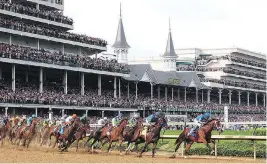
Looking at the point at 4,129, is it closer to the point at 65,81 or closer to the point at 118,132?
the point at 118,132

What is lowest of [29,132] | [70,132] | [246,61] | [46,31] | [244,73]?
[29,132]

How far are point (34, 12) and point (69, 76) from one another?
9066 mm

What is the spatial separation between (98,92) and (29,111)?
36.8ft

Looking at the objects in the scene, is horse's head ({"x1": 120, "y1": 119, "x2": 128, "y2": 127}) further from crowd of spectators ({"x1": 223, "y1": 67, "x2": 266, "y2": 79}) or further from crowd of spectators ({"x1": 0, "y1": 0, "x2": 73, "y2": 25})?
crowd of spectators ({"x1": 223, "y1": 67, "x2": 266, "y2": 79})

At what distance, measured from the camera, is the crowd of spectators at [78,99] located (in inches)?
1702

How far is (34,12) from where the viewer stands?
1988 inches

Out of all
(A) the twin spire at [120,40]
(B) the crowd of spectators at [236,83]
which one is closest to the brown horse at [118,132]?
(A) the twin spire at [120,40]

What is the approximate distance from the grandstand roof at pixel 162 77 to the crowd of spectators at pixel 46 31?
5.98m

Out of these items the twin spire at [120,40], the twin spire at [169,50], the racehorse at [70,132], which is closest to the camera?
the racehorse at [70,132]

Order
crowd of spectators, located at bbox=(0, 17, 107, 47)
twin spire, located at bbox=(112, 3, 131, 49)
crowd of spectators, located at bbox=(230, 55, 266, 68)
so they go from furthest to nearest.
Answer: crowd of spectators, located at bbox=(230, 55, 266, 68), twin spire, located at bbox=(112, 3, 131, 49), crowd of spectators, located at bbox=(0, 17, 107, 47)

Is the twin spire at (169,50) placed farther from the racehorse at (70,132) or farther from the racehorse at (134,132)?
the racehorse at (134,132)

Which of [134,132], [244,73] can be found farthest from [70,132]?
[244,73]

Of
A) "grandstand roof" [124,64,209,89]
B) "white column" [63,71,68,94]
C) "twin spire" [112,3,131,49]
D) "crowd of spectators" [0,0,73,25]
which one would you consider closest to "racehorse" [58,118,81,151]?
"crowd of spectators" [0,0,73,25]

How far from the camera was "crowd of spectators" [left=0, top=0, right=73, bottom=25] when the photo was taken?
47688 mm
